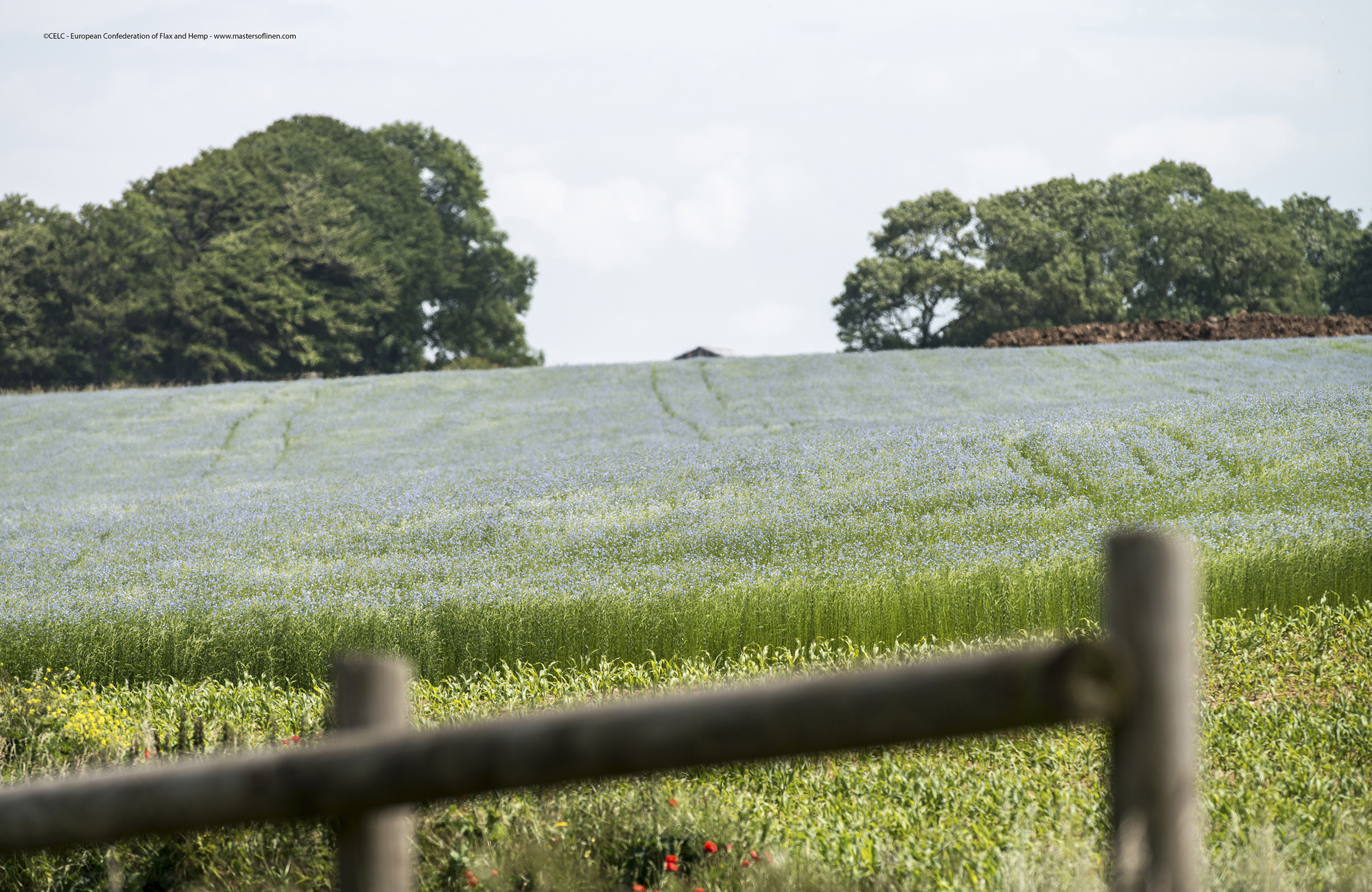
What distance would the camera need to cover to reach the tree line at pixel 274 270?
39906 millimetres

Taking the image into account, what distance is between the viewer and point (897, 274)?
42.5 metres

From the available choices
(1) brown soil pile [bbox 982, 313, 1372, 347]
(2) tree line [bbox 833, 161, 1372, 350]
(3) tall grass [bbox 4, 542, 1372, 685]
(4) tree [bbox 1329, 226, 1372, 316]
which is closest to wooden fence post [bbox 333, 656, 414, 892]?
(3) tall grass [bbox 4, 542, 1372, 685]

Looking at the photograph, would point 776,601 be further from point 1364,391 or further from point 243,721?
point 1364,391

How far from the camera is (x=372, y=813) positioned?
1.98 metres

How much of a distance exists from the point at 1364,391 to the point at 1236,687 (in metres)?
8.65

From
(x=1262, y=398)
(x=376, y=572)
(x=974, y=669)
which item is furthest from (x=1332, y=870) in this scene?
(x=1262, y=398)

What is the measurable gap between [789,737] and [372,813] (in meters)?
0.82

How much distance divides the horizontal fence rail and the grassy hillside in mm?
6628

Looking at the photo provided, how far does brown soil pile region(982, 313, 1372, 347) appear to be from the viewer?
22.0m

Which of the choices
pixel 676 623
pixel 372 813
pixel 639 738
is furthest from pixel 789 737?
pixel 676 623

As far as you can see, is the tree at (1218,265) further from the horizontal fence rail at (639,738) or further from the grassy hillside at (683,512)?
the horizontal fence rail at (639,738)

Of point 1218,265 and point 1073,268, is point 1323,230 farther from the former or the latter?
point 1073,268

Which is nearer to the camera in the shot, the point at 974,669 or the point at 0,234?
the point at 974,669

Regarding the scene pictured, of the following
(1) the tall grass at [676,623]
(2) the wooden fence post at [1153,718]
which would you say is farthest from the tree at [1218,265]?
(2) the wooden fence post at [1153,718]
